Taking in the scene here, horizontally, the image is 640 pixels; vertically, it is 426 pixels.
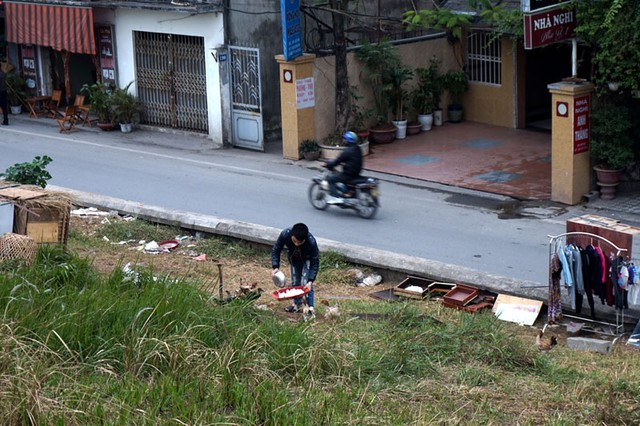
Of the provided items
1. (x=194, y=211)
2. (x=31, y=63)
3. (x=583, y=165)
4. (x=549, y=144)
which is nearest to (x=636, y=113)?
(x=583, y=165)

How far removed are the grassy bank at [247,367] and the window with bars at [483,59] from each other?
1451cm

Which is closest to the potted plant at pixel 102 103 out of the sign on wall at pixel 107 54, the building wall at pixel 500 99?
the sign on wall at pixel 107 54

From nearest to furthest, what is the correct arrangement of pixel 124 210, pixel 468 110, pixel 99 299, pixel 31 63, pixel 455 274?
pixel 99 299 → pixel 455 274 → pixel 124 210 → pixel 468 110 → pixel 31 63

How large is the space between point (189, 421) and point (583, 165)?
42.2 ft

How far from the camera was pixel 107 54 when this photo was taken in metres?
26.1

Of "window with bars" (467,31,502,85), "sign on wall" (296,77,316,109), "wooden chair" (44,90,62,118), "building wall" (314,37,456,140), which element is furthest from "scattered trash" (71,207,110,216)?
"window with bars" (467,31,502,85)

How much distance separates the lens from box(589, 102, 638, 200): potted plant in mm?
18172

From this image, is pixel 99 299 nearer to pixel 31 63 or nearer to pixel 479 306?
pixel 479 306

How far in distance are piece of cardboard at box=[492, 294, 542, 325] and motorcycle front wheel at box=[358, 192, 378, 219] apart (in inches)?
204

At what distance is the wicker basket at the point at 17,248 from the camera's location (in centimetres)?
1189

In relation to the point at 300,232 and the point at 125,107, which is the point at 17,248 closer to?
the point at 300,232

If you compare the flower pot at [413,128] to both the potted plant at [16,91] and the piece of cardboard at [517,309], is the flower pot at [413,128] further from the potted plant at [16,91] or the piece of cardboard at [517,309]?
the piece of cardboard at [517,309]

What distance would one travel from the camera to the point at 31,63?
28.1 metres

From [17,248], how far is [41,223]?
133cm
